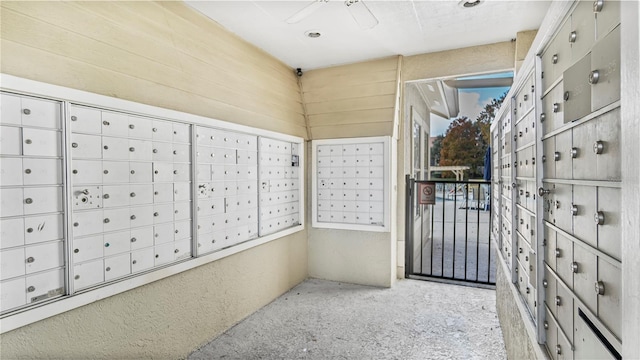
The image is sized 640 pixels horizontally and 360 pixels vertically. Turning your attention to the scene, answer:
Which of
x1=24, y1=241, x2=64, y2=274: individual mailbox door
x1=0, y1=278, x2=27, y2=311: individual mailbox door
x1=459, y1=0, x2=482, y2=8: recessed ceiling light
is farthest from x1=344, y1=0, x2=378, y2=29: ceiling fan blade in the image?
x1=0, y1=278, x2=27, y2=311: individual mailbox door

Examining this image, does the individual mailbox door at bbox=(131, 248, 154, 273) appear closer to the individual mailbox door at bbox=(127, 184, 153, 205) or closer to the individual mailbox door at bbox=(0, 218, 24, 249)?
the individual mailbox door at bbox=(127, 184, 153, 205)

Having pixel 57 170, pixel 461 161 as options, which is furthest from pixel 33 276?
pixel 461 161

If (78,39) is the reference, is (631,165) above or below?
below

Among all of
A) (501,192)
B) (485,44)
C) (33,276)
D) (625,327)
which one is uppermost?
(485,44)

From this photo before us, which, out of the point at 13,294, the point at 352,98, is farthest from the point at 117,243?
the point at 352,98

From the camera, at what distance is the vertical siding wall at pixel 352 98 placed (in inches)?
134

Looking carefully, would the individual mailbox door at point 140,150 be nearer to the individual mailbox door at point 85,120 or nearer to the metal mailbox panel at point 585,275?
the individual mailbox door at point 85,120

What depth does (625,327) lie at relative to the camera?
61 centimetres

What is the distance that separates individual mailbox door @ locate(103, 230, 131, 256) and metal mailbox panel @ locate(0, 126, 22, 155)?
58 cm

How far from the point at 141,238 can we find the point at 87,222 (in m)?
0.34

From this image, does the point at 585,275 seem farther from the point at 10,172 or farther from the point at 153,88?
the point at 153,88

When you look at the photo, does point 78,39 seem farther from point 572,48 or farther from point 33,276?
point 572,48

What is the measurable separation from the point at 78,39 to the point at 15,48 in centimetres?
29

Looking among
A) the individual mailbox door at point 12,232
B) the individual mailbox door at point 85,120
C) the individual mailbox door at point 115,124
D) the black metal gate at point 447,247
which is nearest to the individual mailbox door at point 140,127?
the individual mailbox door at point 115,124
